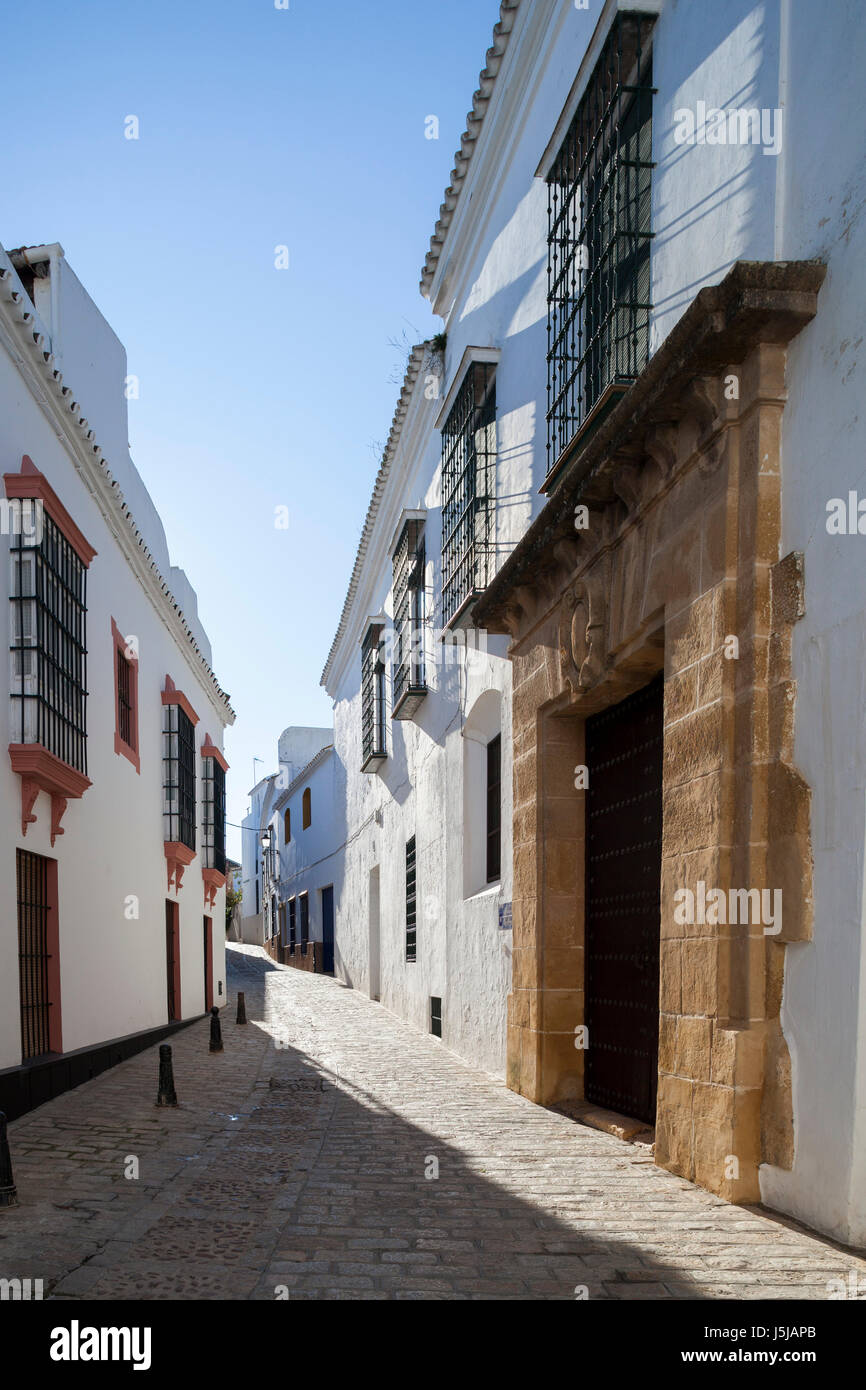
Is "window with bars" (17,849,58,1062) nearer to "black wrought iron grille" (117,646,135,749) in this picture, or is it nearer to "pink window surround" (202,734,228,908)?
"black wrought iron grille" (117,646,135,749)

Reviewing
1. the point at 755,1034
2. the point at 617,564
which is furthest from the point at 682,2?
the point at 755,1034

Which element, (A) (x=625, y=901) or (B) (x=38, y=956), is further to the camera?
(B) (x=38, y=956)

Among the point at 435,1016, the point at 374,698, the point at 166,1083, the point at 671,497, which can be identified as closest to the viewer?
the point at 671,497

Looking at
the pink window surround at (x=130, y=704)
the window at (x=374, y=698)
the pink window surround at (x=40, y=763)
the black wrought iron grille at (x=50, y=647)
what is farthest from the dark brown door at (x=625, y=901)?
the window at (x=374, y=698)

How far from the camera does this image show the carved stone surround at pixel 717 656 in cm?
428

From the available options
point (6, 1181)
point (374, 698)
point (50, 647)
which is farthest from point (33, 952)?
point (374, 698)

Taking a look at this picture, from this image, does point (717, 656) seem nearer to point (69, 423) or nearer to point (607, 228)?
point (607, 228)

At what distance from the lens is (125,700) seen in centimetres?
1156

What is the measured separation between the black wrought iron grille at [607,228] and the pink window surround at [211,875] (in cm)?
1110

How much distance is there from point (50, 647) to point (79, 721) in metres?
1.00

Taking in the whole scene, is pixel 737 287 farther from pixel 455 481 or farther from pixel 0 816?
pixel 455 481

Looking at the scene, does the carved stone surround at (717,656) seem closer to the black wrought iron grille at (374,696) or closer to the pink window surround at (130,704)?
the pink window surround at (130,704)

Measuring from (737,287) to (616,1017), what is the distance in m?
4.10

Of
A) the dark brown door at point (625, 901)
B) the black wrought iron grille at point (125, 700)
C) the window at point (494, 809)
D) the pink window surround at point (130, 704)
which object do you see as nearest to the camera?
the dark brown door at point (625, 901)
